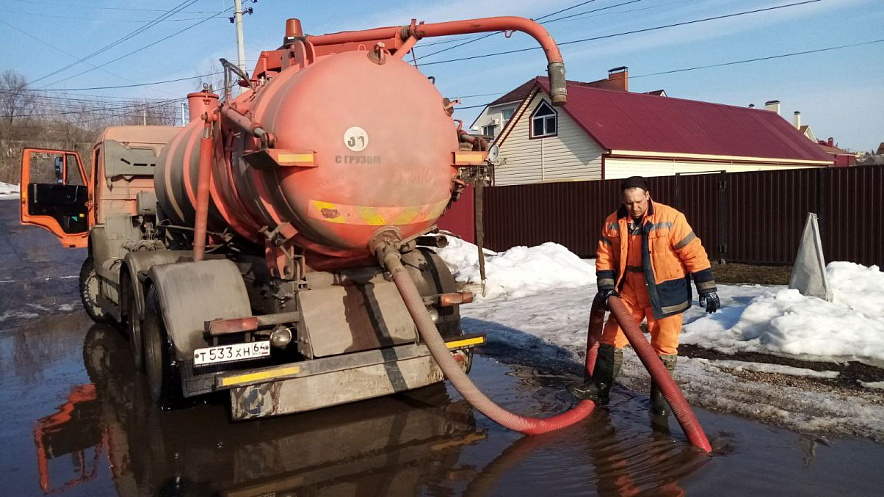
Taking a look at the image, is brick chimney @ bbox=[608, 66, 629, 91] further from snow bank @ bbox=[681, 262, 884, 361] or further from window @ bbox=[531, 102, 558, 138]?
snow bank @ bbox=[681, 262, 884, 361]

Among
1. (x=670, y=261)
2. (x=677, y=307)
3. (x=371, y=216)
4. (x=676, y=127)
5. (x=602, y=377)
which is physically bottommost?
(x=602, y=377)

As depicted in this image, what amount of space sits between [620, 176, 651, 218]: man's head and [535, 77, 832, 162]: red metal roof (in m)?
19.2

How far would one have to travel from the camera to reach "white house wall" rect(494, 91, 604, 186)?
991 inches

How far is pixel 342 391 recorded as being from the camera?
5.14 metres

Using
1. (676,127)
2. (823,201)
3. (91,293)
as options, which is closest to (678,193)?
(823,201)

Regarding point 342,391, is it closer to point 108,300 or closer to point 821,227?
point 108,300

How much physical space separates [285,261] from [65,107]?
63.9 m

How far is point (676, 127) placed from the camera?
2759 cm

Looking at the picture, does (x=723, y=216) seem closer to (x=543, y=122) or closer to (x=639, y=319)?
(x=639, y=319)

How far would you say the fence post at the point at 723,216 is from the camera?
1480 cm

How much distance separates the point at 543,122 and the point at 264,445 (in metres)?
24.0

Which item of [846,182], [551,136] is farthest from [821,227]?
[551,136]

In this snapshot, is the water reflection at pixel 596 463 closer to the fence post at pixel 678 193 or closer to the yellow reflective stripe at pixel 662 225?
the yellow reflective stripe at pixel 662 225

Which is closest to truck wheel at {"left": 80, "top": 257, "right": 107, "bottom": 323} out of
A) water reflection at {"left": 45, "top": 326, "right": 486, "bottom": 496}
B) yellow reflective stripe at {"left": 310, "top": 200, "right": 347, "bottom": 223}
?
water reflection at {"left": 45, "top": 326, "right": 486, "bottom": 496}
